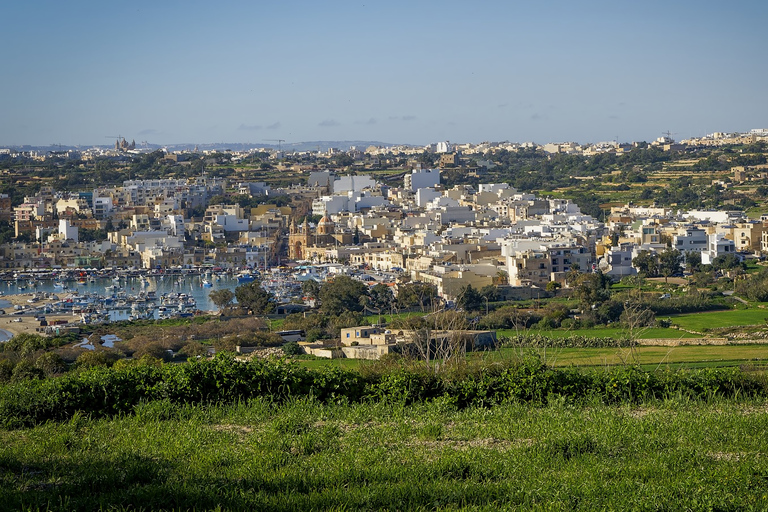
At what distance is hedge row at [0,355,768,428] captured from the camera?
436 cm

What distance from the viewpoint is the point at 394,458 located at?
11.5 ft

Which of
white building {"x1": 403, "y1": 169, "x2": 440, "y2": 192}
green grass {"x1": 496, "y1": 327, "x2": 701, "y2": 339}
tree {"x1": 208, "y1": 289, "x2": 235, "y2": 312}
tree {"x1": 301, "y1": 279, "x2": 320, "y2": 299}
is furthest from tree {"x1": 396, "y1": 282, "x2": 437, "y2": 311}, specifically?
white building {"x1": 403, "y1": 169, "x2": 440, "y2": 192}

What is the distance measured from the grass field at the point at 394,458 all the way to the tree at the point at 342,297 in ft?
45.0

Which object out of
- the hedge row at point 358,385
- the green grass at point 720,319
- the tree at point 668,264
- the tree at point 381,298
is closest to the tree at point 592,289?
the green grass at point 720,319

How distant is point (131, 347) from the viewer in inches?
520

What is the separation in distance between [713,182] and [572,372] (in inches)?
1463

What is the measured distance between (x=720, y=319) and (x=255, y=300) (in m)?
8.49

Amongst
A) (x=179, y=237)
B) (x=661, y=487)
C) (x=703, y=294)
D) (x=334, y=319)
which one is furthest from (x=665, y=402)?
(x=179, y=237)

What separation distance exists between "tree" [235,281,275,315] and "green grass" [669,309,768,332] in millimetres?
7401

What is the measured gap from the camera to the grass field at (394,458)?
3.05 metres

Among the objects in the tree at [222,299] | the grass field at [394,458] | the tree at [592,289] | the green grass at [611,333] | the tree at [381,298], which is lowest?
the tree at [222,299]

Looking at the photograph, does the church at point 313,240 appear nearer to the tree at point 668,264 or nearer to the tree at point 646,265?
the tree at point 646,265

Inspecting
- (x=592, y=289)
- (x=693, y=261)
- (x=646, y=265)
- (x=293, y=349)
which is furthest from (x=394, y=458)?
(x=693, y=261)

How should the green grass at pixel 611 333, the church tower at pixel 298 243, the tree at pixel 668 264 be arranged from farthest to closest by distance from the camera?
1. the church tower at pixel 298 243
2. the tree at pixel 668 264
3. the green grass at pixel 611 333
